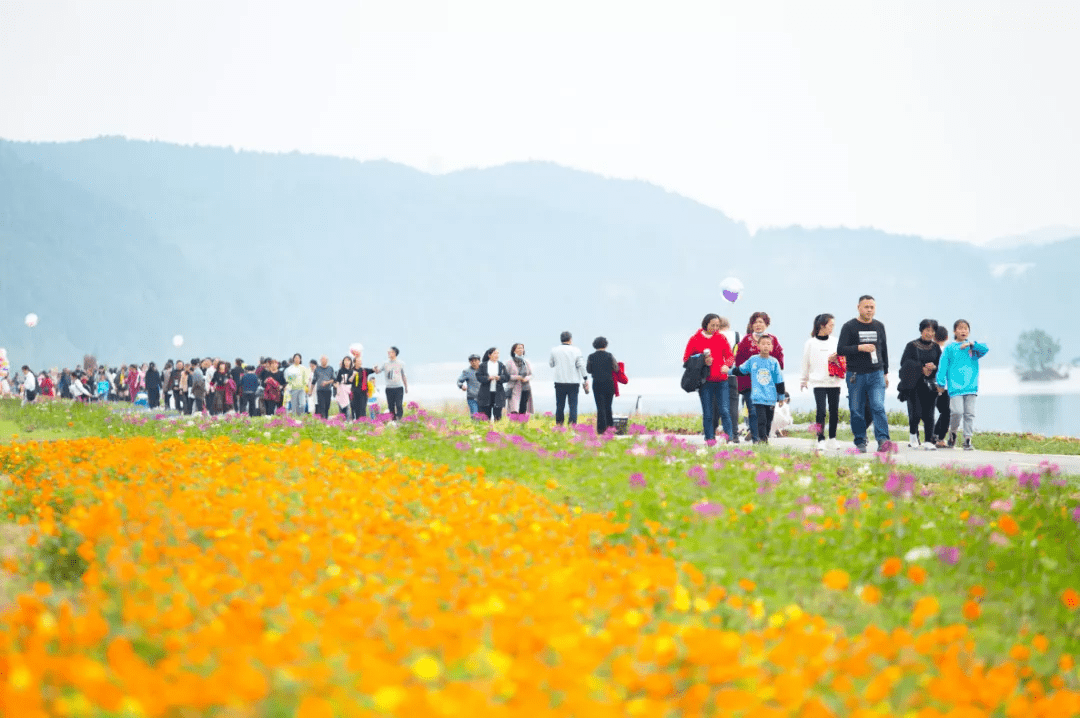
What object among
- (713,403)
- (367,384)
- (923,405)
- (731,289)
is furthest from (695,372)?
(367,384)

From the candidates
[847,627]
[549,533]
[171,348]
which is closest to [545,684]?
[847,627]

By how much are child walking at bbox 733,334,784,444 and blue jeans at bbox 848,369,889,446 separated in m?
1.36

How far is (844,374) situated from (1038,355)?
523 feet

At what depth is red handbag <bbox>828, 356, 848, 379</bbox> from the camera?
44.8ft

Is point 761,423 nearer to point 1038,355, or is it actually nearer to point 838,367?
point 838,367

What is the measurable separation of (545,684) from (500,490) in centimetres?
475

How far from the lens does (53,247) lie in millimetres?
189625

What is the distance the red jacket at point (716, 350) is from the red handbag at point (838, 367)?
141 centimetres

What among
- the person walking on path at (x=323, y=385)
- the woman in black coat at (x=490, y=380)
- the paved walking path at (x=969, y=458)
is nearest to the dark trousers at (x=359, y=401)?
the person walking on path at (x=323, y=385)

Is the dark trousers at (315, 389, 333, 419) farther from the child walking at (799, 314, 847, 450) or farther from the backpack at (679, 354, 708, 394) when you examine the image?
the child walking at (799, 314, 847, 450)

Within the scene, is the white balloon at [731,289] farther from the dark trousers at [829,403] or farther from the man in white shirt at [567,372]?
the dark trousers at [829,403]

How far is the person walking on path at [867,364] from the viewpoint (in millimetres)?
13148

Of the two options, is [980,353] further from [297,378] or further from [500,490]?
[297,378]

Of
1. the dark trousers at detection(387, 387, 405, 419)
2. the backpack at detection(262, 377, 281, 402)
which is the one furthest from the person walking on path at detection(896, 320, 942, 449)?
the backpack at detection(262, 377, 281, 402)
